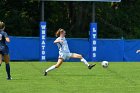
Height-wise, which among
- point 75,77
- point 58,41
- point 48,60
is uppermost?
point 58,41

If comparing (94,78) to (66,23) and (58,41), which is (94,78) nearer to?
(58,41)

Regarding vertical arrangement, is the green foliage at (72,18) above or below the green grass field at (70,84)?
below

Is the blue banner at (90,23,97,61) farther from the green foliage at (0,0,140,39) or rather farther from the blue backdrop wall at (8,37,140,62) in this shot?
the green foliage at (0,0,140,39)

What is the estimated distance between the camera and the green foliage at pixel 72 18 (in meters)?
41.9

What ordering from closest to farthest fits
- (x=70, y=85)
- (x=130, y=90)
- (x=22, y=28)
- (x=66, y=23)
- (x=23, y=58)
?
(x=130, y=90) < (x=70, y=85) < (x=23, y=58) < (x=22, y=28) < (x=66, y=23)

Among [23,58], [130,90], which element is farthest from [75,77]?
[23,58]

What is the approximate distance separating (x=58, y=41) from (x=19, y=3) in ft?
77.2

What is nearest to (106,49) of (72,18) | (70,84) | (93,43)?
(93,43)

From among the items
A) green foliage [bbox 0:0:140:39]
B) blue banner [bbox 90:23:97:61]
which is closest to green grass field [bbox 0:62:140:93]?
blue banner [bbox 90:23:97:61]

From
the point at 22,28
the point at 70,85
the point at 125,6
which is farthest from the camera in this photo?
the point at 125,6

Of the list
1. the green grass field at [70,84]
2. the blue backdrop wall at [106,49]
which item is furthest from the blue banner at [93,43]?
the green grass field at [70,84]

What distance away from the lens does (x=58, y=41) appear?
19.7m

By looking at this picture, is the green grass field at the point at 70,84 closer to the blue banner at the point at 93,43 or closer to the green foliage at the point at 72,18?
the blue banner at the point at 93,43

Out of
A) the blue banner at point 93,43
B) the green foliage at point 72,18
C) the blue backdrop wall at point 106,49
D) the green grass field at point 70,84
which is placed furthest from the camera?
the green foliage at point 72,18
